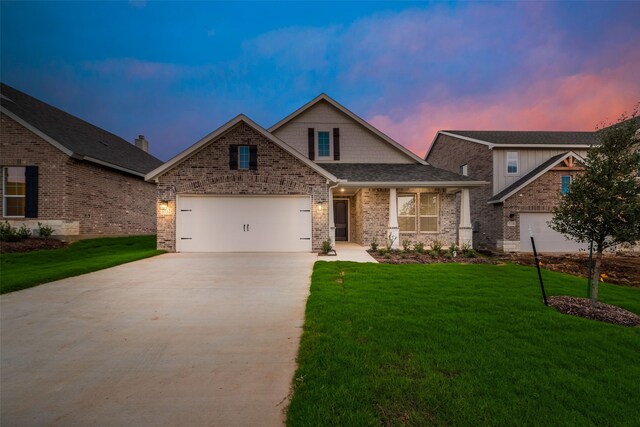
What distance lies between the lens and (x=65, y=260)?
9555 mm

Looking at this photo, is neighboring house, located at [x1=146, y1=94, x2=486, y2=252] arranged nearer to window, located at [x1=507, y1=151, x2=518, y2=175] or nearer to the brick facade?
the brick facade

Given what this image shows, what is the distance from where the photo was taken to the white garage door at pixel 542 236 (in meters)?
14.2

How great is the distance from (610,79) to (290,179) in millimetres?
19710

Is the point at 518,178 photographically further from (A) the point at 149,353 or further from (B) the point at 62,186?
(B) the point at 62,186

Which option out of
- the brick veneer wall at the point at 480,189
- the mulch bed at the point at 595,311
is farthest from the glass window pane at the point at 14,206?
the brick veneer wall at the point at 480,189

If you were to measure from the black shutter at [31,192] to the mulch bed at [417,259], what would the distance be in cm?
1461

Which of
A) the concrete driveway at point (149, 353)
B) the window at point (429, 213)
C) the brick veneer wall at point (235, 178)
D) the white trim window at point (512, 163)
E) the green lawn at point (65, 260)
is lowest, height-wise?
the concrete driveway at point (149, 353)

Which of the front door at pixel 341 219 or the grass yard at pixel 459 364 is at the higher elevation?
the front door at pixel 341 219

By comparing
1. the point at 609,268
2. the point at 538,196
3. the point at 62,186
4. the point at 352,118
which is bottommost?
the point at 609,268

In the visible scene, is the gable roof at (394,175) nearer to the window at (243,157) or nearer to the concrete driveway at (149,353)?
the window at (243,157)

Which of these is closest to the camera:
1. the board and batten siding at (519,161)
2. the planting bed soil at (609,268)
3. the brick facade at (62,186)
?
the planting bed soil at (609,268)

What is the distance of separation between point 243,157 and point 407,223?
819 centimetres

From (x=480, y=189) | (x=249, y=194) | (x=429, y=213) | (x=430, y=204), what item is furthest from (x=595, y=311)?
(x=480, y=189)

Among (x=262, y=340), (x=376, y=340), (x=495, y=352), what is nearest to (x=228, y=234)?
(x=262, y=340)
